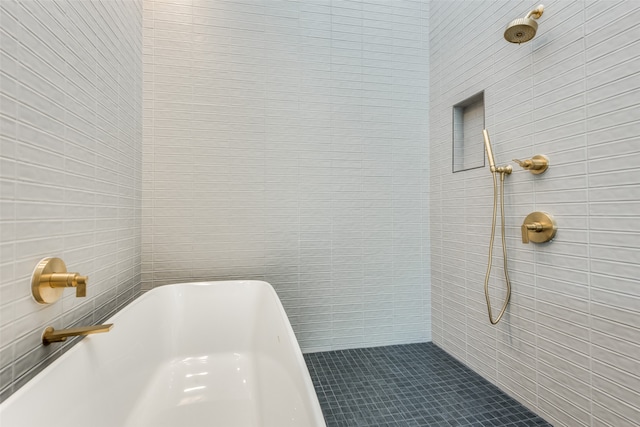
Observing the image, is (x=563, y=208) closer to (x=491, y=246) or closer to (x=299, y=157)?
(x=491, y=246)

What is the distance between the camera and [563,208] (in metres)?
1.24

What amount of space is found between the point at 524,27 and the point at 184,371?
2.40m

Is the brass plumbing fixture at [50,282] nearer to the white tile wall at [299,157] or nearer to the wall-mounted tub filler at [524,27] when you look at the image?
the white tile wall at [299,157]

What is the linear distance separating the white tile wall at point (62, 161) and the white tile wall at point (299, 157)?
28 centimetres

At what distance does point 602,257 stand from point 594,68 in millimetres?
757

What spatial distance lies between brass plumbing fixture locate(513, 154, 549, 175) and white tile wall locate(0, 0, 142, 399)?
1891 mm

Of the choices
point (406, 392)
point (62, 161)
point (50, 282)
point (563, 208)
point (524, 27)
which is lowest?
point (406, 392)

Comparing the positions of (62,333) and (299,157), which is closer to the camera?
(62,333)

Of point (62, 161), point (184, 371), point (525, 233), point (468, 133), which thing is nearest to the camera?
point (62, 161)

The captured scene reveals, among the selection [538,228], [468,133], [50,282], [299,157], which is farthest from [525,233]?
[50,282]

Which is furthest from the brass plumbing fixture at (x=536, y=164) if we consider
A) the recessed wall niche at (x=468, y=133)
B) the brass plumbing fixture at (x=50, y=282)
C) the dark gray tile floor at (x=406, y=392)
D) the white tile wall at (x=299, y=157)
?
the brass plumbing fixture at (x=50, y=282)

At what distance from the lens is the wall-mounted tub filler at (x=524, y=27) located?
1255mm

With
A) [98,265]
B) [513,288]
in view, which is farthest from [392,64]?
[98,265]

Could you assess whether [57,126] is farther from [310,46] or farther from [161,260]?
[310,46]
